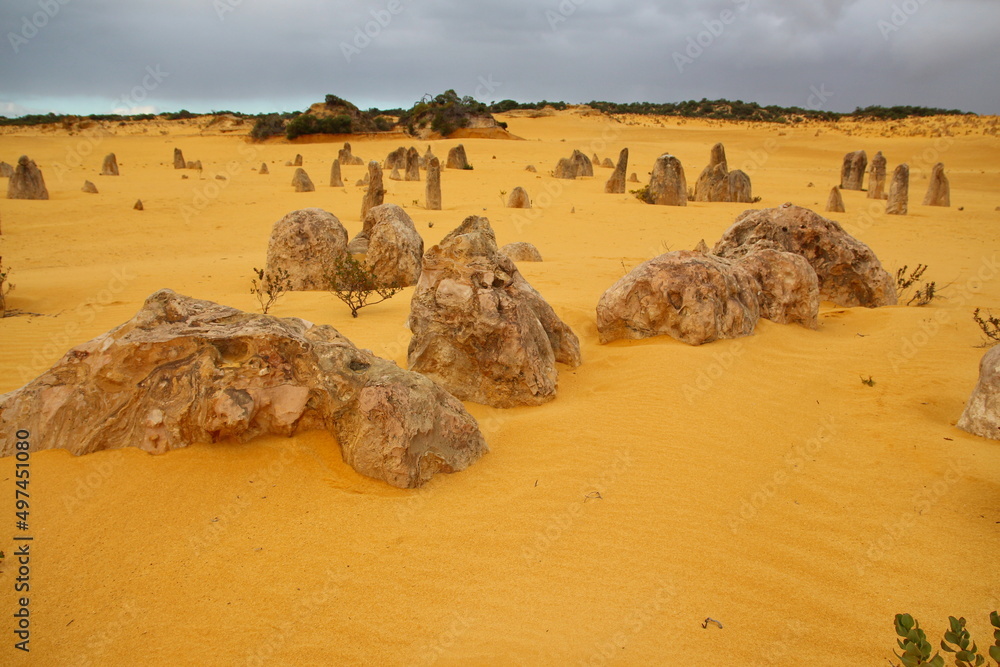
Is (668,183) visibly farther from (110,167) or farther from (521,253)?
(110,167)

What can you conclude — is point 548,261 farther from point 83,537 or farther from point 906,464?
point 83,537

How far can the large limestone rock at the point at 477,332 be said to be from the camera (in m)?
4.81

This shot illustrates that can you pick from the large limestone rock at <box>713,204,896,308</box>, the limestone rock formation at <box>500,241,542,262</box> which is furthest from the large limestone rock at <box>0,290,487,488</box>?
the limestone rock formation at <box>500,241,542,262</box>

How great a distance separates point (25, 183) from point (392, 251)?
563 inches

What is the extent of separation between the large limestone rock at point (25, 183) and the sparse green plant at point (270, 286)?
40.5 ft

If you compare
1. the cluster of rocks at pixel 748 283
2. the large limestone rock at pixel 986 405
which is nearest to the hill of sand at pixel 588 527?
the large limestone rock at pixel 986 405

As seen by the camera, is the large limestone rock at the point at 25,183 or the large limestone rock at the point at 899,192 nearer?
the large limestone rock at the point at 25,183

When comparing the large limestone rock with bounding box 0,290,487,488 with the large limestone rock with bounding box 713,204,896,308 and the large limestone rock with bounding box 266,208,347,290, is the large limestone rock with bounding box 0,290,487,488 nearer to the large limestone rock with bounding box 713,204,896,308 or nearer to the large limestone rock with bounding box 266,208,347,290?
the large limestone rock with bounding box 713,204,896,308

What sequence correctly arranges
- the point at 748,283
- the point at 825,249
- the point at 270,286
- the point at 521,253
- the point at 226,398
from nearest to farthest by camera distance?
the point at 226,398 < the point at 748,283 < the point at 825,249 < the point at 270,286 < the point at 521,253

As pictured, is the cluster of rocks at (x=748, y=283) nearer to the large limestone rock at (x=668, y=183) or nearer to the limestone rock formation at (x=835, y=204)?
the large limestone rock at (x=668, y=183)

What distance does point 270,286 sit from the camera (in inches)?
316

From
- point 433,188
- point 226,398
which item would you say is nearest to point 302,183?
point 433,188

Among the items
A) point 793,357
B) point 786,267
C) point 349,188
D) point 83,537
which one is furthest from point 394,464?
point 349,188

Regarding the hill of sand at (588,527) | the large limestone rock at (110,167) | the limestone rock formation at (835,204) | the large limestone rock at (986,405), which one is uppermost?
the large limestone rock at (110,167)
